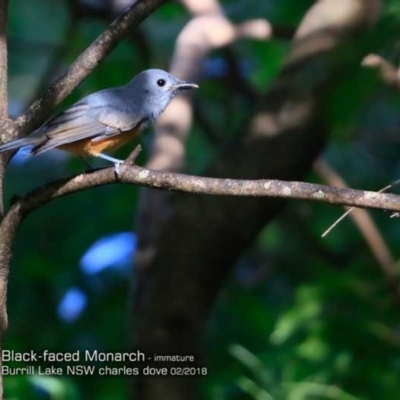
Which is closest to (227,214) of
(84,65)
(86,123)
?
(86,123)

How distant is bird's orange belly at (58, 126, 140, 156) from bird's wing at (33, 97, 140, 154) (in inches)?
1.1

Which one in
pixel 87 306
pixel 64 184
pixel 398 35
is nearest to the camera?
pixel 64 184

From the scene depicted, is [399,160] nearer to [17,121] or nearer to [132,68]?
[132,68]

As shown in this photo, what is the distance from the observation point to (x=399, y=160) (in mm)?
7195

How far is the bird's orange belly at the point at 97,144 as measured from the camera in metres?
3.68

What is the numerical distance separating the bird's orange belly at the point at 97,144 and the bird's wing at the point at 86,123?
0.10 feet

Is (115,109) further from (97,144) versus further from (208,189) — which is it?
(208,189)

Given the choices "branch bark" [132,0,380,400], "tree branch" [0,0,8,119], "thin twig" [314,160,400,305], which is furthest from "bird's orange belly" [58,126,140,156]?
"thin twig" [314,160,400,305]

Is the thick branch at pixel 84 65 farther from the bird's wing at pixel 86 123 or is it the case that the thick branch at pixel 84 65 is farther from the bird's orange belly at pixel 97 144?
the bird's orange belly at pixel 97 144

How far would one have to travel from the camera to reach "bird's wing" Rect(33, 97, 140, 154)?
3.37 metres

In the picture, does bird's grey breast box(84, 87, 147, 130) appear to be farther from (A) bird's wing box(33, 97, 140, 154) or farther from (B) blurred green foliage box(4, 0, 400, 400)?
(B) blurred green foliage box(4, 0, 400, 400)

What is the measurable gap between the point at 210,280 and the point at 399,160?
2.60 m

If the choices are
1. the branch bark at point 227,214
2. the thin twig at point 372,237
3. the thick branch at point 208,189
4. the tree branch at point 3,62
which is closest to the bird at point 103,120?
the tree branch at point 3,62

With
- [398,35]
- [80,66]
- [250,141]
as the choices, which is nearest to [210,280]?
[250,141]
